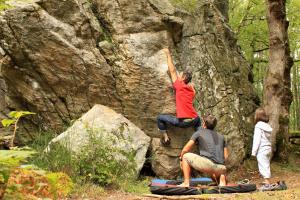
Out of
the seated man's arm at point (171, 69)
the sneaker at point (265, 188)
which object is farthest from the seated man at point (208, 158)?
the seated man's arm at point (171, 69)

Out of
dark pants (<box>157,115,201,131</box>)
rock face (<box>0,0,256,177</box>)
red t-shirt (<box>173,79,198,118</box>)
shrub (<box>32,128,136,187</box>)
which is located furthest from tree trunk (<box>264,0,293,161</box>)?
shrub (<box>32,128,136,187</box>)

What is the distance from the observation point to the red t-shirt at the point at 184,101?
381 inches

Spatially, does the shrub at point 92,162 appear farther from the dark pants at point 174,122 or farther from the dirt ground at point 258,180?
the dark pants at point 174,122

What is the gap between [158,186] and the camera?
24.7 feet

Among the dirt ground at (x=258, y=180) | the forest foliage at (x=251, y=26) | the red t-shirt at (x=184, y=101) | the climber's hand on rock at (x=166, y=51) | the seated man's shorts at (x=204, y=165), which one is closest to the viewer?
the dirt ground at (x=258, y=180)

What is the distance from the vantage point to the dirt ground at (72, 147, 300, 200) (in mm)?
6746

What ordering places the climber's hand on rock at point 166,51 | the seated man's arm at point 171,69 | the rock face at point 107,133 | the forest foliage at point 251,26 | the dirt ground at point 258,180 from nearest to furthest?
the dirt ground at point 258,180, the rock face at point 107,133, the seated man's arm at point 171,69, the climber's hand on rock at point 166,51, the forest foliage at point 251,26

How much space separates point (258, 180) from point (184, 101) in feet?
10.6

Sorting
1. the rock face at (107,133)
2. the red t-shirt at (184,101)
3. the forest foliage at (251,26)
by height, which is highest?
the forest foliage at (251,26)

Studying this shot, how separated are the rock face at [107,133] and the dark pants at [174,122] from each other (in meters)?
0.50

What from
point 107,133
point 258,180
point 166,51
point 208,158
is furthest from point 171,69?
point 258,180

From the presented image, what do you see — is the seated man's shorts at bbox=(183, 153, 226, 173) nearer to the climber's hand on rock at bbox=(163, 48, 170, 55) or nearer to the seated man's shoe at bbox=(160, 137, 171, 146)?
the seated man's shoe at bbox=(160, 137, 171, 146)

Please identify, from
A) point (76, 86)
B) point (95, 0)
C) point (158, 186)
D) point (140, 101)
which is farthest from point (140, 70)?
point (158, 186)

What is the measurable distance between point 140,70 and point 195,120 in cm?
199
